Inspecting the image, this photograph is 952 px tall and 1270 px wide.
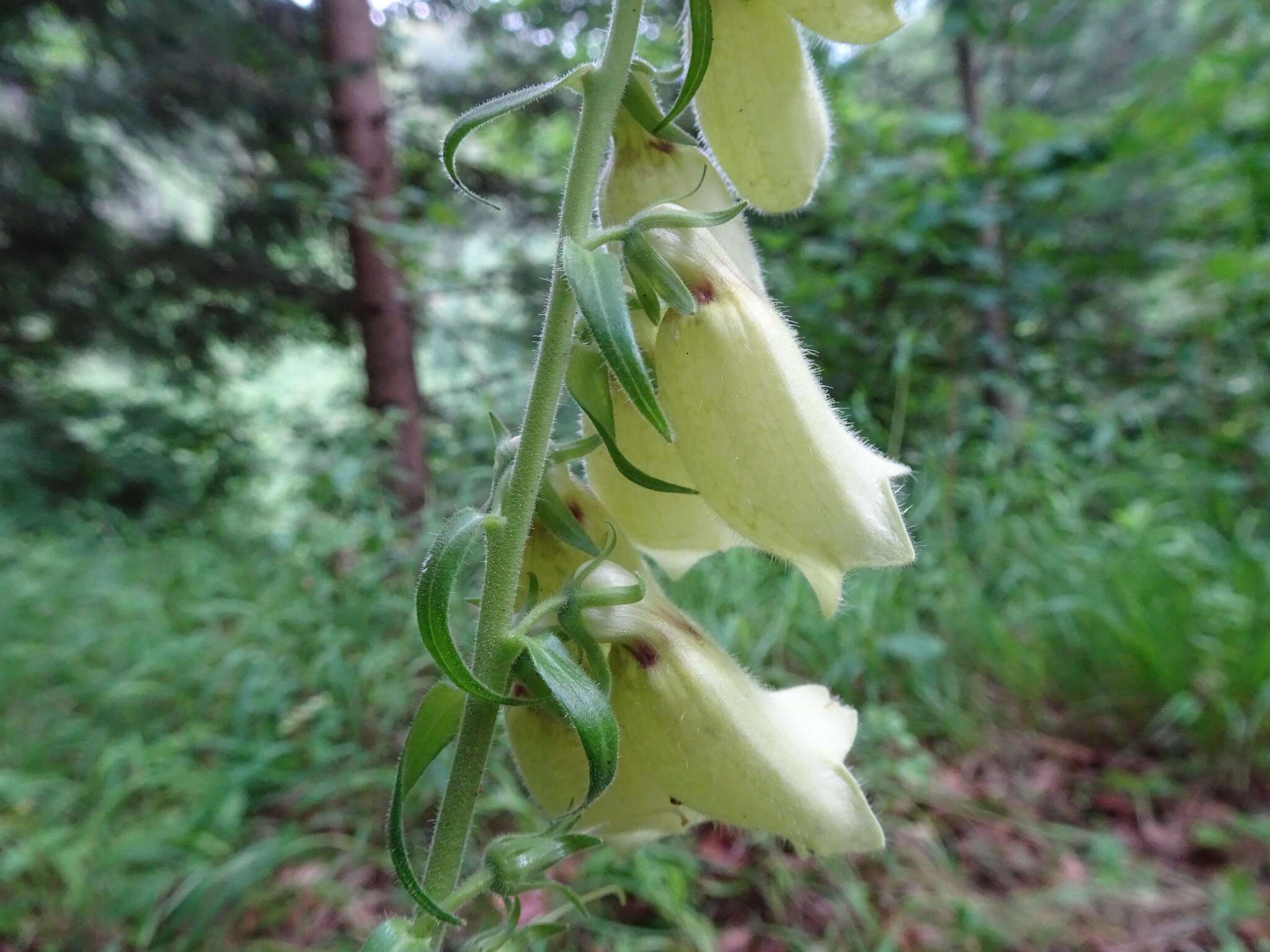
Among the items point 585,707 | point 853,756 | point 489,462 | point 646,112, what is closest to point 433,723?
point 585,707

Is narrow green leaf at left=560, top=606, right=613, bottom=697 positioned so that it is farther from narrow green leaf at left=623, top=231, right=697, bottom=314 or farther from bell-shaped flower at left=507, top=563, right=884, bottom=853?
narrow green leaf at left=623, top=231, right=697, bottom=314

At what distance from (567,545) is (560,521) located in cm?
3

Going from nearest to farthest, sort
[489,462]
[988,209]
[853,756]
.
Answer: [853,756], [988,209], [489,462]

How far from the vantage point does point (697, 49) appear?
0.41 metres

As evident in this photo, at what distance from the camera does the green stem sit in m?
0.38

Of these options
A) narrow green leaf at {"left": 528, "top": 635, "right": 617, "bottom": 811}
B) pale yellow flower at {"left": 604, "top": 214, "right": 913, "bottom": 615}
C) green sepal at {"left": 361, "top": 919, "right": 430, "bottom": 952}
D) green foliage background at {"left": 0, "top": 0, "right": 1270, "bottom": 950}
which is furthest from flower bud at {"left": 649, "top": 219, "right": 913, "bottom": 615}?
green foliage background at {"left": 0, "top": 0, "right": 1270, "bottom": 950}

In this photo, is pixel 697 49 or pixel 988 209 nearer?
pixel 697 49

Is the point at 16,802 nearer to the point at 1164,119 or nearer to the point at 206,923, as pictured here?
the point at 206,923

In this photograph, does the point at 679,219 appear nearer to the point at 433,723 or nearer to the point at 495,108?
the point at 495,108

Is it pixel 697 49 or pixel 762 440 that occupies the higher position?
pixel 697 49

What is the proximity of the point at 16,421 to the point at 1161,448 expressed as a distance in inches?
146

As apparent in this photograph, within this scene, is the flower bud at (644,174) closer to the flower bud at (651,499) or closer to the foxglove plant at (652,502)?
the foxglove plant at (652,502)

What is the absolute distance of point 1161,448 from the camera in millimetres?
2387

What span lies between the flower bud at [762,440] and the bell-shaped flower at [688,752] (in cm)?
7
